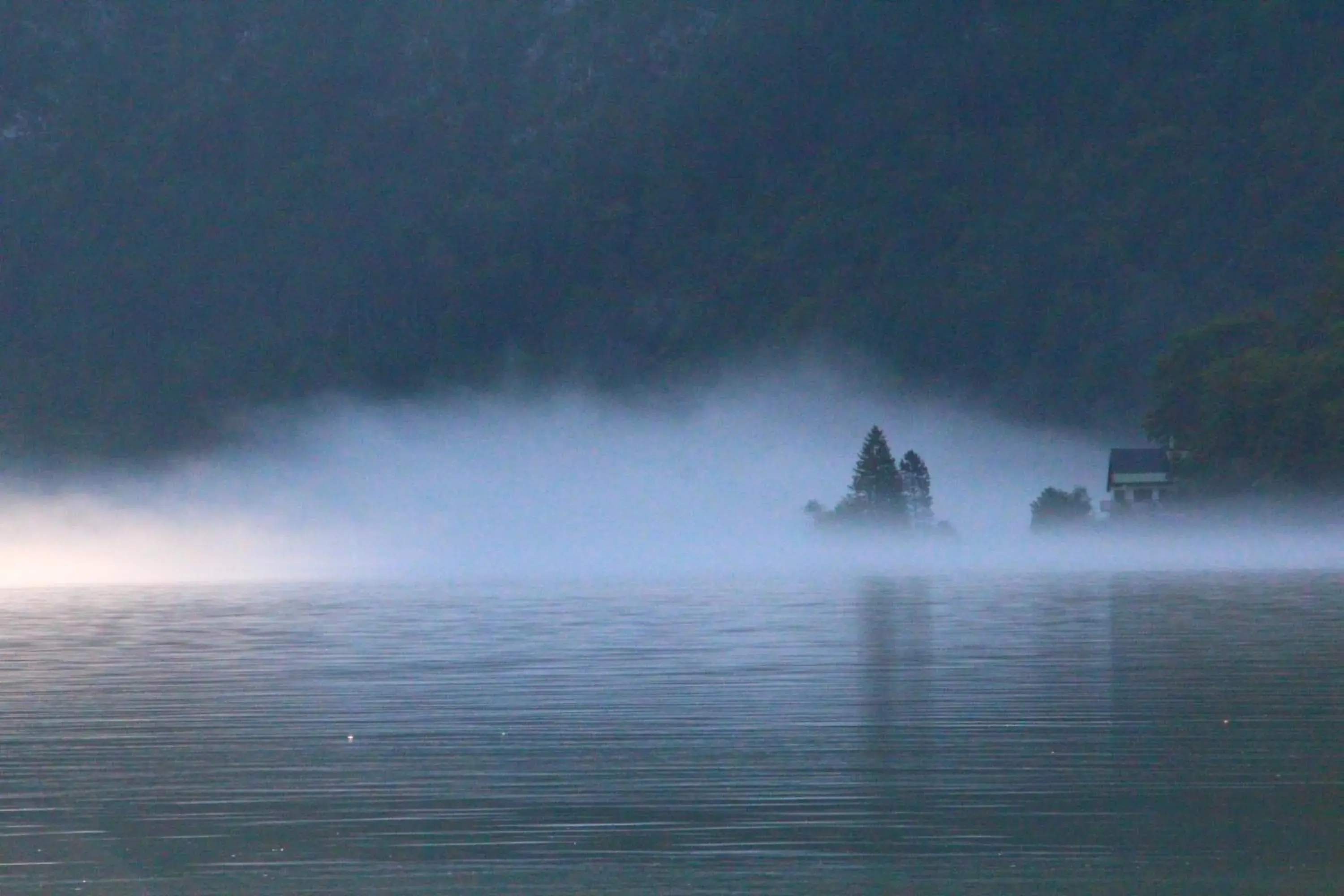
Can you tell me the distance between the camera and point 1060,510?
79.0 m

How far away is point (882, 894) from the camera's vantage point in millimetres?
9648

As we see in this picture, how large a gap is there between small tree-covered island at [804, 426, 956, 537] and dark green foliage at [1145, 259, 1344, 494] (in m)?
8.88

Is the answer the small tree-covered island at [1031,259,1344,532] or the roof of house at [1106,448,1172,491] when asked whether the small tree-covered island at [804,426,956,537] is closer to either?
the small tree-covered island at [1031,259,1344,532]

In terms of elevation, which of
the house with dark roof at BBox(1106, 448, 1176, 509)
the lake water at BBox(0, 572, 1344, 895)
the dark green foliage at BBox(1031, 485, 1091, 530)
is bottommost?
the lake water at BBox(0, 572, 1344, 895)

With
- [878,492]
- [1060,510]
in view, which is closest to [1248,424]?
[1060,510]

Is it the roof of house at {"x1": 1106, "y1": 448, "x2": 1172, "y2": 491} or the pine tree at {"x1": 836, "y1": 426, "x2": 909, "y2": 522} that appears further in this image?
the roof of house at {"x1": 1106, "y1": 448, "x2": 1172, "y2": 491}

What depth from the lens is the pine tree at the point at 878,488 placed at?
80.9 metres

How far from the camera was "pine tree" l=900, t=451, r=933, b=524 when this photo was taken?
82062 millimetres

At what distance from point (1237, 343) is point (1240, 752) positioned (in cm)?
7131

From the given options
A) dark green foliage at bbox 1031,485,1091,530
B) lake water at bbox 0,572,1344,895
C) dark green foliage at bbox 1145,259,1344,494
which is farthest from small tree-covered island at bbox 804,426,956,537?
A: lake water at bbox 0,572,1344,895

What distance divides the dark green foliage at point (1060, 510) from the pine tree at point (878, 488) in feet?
16.1

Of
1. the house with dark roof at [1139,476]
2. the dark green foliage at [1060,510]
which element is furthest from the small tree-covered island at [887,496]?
the house with dark roof at [1139,476]

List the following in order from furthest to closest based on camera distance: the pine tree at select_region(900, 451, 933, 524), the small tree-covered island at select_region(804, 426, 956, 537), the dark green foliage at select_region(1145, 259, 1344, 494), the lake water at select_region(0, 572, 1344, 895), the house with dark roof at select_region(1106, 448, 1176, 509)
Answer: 1. the house with dark roof at select_region(1106, 448, 1176, 509)
2. the pine tree at select_region(900, 451, 933, 524)
3. the small tree-covered island at select_region(804, 426, 956, 537)
4. the dark green foliage at select_region(1145, 259, 1344, 494)
5. the lake water at select_region(0, 572, 1344, 895)

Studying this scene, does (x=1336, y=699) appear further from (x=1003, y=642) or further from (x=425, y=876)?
(x=425, y=876)
